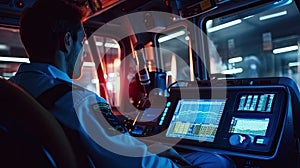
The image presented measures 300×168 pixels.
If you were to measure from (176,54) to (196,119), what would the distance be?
1.34m

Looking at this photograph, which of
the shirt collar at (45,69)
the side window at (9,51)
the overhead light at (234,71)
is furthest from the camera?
the side window at (9,51)

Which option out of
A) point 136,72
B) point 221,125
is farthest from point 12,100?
point 136,72

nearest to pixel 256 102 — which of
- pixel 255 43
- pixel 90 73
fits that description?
pixel 90 73

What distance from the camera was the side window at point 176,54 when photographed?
9.29 ft

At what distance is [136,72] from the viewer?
3.36m

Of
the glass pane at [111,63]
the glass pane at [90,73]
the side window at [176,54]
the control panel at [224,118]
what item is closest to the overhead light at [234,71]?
the side window at [176,54]

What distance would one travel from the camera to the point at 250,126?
1512 millimetres

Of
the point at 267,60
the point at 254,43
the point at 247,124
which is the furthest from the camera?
the point at 254,43

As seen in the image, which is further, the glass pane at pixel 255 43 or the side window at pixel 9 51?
the side window at pixel 9 51

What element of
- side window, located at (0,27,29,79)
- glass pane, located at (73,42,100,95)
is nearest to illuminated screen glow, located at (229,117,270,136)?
side window, located at (0,27,29,79)

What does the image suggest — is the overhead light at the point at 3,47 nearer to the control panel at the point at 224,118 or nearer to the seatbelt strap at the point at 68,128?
the control panel at the point at 224,118

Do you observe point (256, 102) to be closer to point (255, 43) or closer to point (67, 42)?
point (67, 42)

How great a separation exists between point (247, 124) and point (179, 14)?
1393 mm

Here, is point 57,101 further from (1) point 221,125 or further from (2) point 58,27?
(1) point 221,125
